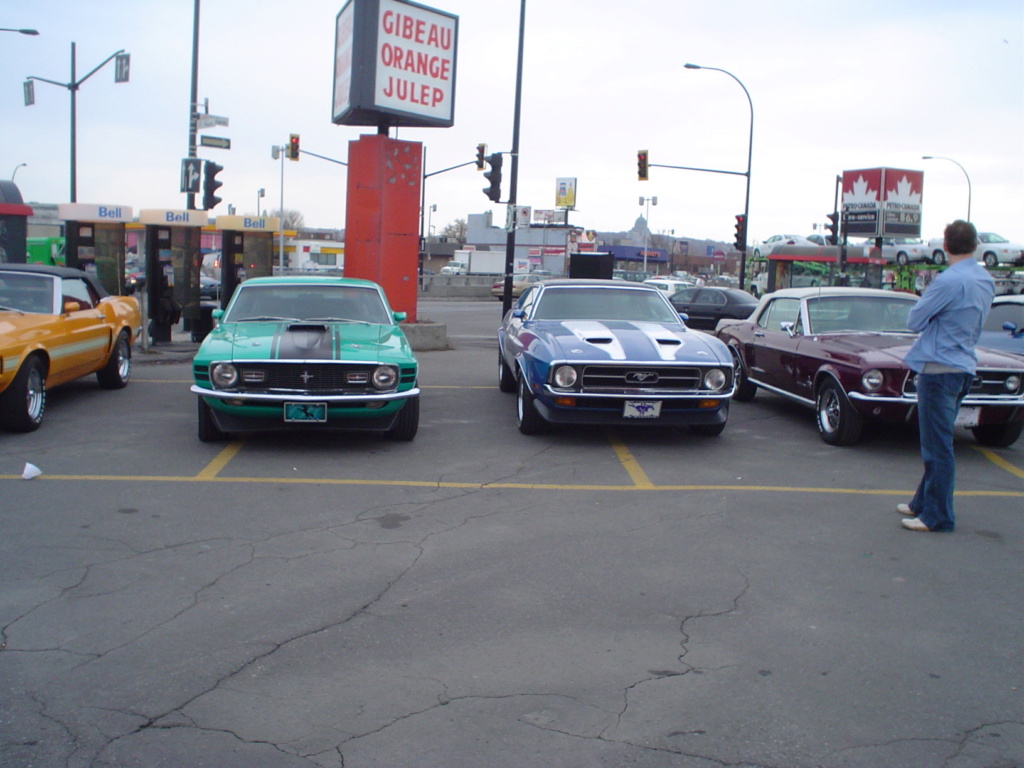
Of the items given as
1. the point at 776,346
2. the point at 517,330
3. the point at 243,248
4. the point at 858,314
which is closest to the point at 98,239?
the point at 243,248

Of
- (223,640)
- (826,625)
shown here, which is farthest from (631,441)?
(223,640)

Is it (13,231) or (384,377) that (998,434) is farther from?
(13,231)

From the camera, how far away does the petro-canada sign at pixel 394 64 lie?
1448cm

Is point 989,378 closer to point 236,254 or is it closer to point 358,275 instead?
point 358,275

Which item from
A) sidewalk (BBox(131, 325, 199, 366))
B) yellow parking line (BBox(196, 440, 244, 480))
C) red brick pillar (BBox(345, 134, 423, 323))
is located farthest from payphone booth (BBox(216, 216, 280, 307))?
yellow parking line (BBox(196, 440, 244, 480))

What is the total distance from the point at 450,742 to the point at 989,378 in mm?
6583

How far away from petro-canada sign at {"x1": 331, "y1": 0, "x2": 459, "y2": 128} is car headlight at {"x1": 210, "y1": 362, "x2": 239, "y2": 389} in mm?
8209

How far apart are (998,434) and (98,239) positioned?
15.1m

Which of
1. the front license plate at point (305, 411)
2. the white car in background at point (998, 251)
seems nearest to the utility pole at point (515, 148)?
the front license plate at point (305, 411)

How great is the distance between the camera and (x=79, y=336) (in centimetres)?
943

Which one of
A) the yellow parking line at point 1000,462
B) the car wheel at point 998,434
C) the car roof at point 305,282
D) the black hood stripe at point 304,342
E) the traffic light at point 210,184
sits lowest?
the yellow parking line at point 1000,462

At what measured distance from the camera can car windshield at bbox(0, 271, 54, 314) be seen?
9008 mm

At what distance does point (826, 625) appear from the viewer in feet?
14.2

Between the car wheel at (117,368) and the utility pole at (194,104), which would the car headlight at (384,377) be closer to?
the car wheel at (117,368)
